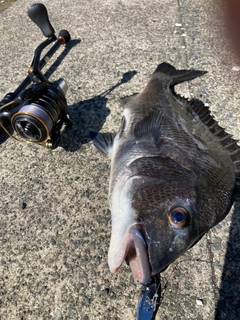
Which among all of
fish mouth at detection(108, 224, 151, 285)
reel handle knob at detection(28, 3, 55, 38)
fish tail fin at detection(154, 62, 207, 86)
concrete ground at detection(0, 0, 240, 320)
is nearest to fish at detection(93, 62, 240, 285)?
fish mouth at detection(108, 224, 151, 285)

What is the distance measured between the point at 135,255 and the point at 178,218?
290mm

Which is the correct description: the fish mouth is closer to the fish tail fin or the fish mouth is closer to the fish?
the fish

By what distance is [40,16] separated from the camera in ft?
9.25

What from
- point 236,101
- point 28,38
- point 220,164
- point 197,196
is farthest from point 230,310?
point 28,38

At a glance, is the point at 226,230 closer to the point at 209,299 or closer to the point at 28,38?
the point at 209,299

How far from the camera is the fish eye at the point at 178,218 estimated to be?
60.2 inches

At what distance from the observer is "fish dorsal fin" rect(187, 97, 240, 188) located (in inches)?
83.7

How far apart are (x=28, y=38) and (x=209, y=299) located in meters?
3.64

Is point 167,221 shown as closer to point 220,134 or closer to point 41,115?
point 220,134

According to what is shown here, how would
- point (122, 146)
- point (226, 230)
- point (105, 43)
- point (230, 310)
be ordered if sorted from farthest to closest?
point (105, 43) → point (122, 146) → point (226, 230) → point (230, 310)

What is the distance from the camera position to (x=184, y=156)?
6.35ft

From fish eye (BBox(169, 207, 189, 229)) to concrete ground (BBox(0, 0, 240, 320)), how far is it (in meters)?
0.56

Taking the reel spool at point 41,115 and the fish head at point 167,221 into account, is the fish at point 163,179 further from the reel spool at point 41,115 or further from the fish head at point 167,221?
the reel spool at point 41,115

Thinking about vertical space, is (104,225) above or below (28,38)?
below
